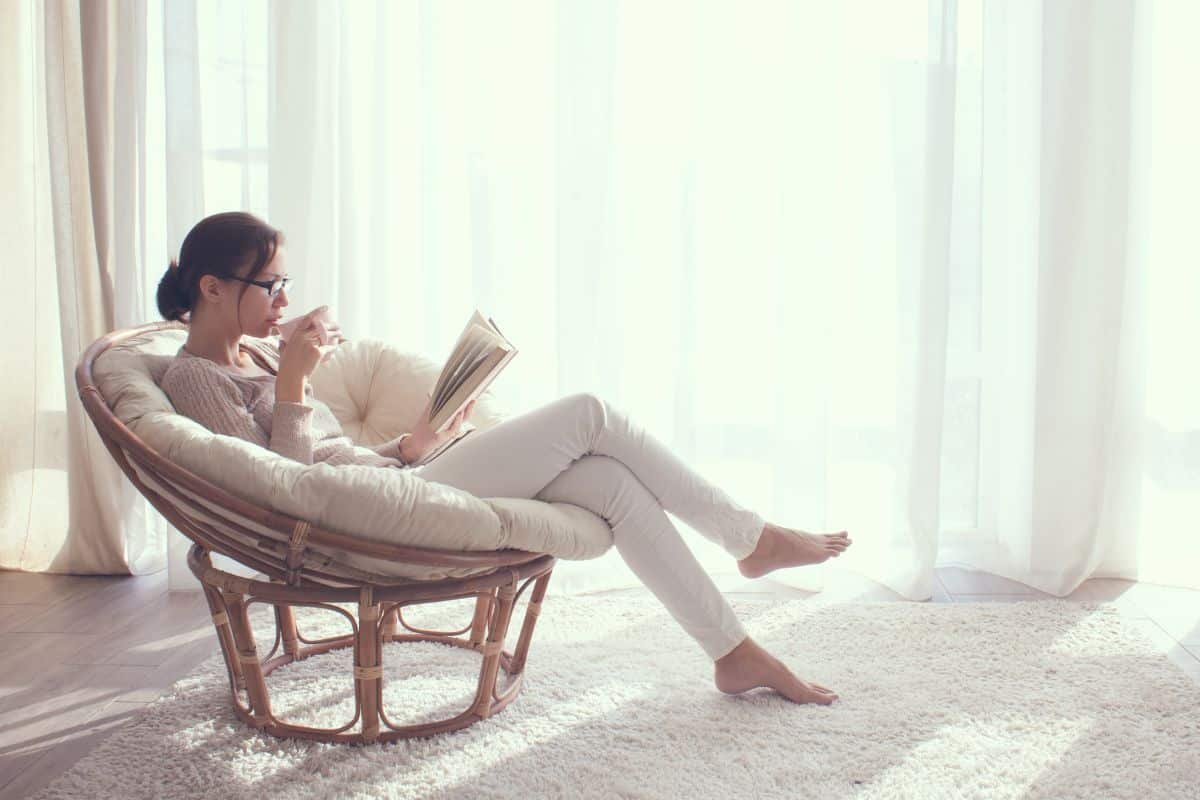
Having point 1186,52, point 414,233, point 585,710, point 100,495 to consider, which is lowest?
point 585,710

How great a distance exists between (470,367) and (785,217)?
46.6 inches

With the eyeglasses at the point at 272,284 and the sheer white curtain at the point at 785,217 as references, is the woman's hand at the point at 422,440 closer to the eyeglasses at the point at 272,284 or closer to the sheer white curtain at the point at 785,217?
the eyeglasses at the point at 272,284

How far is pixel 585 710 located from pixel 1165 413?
→ 1931 millimetres

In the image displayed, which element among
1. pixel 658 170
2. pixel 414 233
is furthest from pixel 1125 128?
pixel 414 233

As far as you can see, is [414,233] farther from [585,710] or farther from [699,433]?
[585,710]

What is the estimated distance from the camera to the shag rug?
1736mm

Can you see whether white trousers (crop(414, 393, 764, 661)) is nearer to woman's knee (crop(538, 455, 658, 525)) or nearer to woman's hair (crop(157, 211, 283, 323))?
woman's knee (crop(538, 455, 658, 525))

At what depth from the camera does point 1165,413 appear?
2.96m

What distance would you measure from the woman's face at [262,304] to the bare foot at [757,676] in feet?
3.53

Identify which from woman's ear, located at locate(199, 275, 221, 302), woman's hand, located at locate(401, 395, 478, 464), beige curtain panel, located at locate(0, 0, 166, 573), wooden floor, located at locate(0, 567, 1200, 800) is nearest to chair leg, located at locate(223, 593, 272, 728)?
wooden floor, located at locate(0, 567, 1200, 800)

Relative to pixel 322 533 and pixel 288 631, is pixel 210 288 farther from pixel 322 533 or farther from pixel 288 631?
pixel 288 631

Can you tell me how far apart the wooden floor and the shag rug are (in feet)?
0.27

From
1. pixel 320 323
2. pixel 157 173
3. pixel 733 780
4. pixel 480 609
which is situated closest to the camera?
pixel 733 780

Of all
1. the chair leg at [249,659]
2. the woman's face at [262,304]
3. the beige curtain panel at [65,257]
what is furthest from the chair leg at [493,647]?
the beige curtain panel at [65,257]
